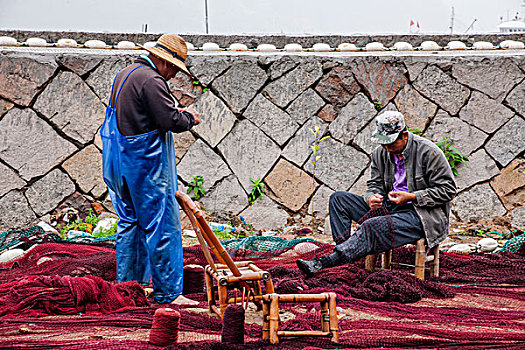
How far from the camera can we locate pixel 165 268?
11.4 ft

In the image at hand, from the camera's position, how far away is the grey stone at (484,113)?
6.28m

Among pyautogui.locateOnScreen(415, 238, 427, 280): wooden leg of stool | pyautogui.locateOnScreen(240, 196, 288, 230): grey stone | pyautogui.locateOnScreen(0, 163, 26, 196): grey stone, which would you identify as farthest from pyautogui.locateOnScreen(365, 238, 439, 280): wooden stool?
pyautogui.locateOnScreen(0, 163, 26, 196): grey stone

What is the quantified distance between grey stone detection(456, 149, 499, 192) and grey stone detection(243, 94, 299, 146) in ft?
6.56

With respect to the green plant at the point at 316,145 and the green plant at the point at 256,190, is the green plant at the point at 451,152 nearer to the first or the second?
the green plant at the point at 316,145

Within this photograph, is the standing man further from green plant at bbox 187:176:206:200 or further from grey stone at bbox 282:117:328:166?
grey stone at bbox 282:117:328:166

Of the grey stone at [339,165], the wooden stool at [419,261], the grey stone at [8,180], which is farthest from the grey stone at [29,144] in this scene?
the wooden stool at [419,261]

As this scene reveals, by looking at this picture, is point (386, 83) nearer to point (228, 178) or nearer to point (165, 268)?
point (228, 178)

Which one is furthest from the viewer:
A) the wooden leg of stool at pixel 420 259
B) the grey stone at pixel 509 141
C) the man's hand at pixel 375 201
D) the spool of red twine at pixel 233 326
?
the grey stone at pixel 509 141

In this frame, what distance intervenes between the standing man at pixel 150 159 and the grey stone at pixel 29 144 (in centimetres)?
289

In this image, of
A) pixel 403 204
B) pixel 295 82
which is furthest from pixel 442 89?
pixel 403 204

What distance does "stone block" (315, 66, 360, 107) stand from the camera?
6.30 metres

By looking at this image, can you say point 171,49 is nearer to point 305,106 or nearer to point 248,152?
point 248,152

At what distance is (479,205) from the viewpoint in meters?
6.32

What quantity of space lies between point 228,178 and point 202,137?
563mm
